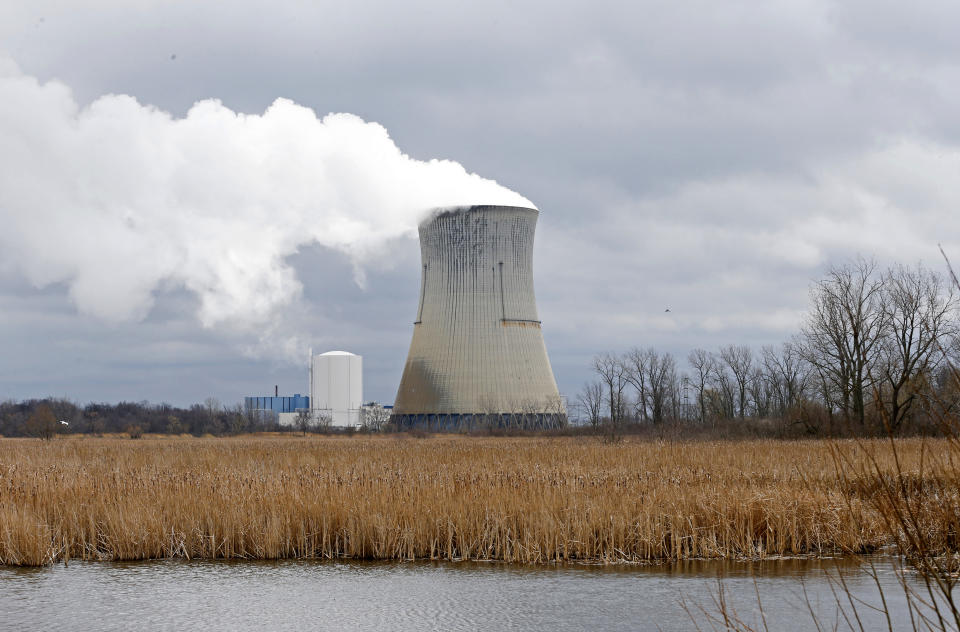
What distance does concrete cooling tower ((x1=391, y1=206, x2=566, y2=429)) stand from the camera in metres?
29.4

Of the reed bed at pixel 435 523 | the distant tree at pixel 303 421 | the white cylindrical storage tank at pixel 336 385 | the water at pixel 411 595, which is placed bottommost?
the water at pixel 411 595

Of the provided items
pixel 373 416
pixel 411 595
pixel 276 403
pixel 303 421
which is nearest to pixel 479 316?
pixel 303 421

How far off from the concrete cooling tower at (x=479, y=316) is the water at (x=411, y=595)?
2142 centimetres

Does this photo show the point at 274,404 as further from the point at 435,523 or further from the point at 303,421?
the point at 435,523

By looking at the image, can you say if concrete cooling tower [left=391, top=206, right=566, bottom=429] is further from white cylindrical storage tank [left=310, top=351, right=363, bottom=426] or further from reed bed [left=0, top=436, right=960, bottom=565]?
reed bed [left=0, top=436, right=960, bottom=565]

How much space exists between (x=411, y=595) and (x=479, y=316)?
2271cm

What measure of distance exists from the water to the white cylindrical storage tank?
4218 cm

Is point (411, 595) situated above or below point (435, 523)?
below

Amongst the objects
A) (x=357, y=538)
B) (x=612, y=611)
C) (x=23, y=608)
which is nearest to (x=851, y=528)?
(x=612, y=611)

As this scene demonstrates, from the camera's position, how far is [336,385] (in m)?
50.8

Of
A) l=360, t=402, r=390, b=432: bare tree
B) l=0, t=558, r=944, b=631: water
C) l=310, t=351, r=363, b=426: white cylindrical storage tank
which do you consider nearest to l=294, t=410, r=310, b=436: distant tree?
l=310, t=351, r=363, b=426: white cylindrical storage tank

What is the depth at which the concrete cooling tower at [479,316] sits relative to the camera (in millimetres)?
29406

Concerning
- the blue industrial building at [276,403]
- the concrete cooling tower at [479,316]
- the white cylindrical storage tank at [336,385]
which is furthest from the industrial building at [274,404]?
the concrete cooling tower at [479,316]

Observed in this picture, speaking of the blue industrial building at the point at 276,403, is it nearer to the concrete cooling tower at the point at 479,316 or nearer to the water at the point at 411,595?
the concrete cooling tower at the point at 479,316
